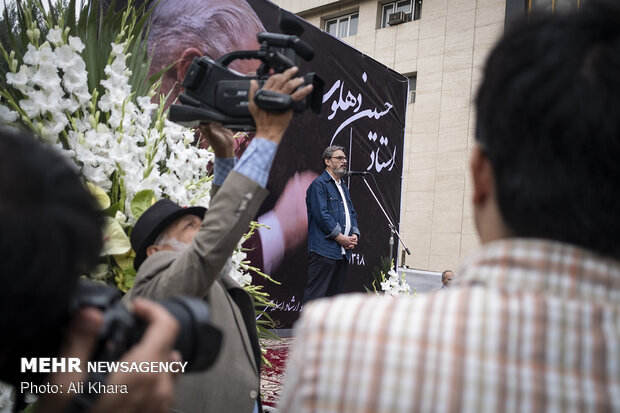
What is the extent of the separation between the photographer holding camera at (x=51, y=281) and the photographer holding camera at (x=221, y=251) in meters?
0.60

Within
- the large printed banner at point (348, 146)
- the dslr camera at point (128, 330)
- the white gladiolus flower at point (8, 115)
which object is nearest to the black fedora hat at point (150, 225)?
the white gladiolus flower at point (8, 115)

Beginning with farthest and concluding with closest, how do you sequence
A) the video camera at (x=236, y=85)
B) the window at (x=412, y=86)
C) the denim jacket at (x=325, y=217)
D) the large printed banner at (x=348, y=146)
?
the window at (x=412, y=86)
the large printed banner at (x=348, y=146)
the denim jacket at (x=325, y=217)
the video camera at (x=236, y=85)

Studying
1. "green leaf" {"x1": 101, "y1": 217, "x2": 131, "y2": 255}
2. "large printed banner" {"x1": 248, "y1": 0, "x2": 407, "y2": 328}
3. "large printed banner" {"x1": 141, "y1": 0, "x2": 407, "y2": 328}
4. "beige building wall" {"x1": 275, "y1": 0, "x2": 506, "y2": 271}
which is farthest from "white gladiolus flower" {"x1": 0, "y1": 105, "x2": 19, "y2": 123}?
"beige building wall" {"x1": 275, "y1": 0, "x2": 506, "y2": 271}

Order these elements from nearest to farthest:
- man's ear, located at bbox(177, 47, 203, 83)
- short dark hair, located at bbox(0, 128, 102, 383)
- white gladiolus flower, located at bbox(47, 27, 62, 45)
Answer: short dark hair, located at bbox(0, 128, 102, 383) → white gladiolus flower, located at bbox(47, 27, 62, 45) → man's ear, located at bbox(177, 47, 203, 83)

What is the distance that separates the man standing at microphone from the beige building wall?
306 inches

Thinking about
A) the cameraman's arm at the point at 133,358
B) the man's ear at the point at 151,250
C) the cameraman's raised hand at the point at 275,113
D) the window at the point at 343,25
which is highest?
the window at the point at 343,25

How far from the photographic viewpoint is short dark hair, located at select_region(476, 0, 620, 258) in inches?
24.7

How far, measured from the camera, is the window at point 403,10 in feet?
44.0

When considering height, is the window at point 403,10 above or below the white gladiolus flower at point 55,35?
above

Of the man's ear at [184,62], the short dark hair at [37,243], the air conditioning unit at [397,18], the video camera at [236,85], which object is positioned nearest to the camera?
the short dark hair at [37,243]

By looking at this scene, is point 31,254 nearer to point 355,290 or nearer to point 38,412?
point 38,412

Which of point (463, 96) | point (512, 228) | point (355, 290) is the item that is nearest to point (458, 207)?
point (463, 96)

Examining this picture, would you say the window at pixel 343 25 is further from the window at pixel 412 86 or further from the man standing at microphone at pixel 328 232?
the man standing at microphone at pixel 328 232

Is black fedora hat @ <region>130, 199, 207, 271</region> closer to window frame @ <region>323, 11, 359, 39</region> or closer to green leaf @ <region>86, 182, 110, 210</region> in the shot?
green leaf @ <region>86, 182, 110, 210</region>
